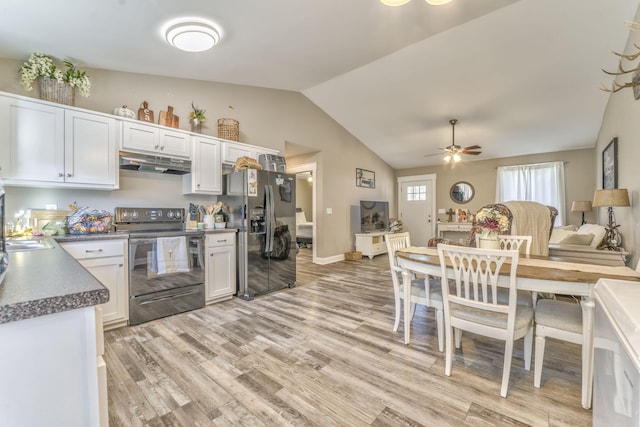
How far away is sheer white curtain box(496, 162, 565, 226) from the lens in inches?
231

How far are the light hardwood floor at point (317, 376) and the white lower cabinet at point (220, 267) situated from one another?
0.43 m

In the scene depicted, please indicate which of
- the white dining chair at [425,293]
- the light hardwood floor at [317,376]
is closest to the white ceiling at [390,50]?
the white dining chair at [425,293]

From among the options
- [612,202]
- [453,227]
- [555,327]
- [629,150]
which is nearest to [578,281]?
[555,327]

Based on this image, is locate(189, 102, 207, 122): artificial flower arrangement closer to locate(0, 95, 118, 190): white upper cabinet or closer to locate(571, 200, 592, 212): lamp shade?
locate(0, 95, 118, 190): white upper cabinet

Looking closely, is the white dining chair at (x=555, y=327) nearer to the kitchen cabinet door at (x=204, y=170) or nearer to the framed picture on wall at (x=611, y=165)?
the framed picture on wall at (x=611, y=165)

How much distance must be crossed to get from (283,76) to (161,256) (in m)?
2.89

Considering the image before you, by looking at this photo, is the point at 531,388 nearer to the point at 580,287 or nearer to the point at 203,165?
the point at 580,287

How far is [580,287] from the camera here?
1.60m

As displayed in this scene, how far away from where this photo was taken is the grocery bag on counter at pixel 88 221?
255cm

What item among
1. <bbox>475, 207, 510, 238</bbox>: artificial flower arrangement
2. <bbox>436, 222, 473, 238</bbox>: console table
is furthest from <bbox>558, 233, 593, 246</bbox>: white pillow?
<bbox>436, 222, 473, 238</bbox>: console table

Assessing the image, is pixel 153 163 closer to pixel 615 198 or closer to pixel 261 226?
pixel 261 226

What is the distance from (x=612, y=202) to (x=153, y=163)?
16.2 ft

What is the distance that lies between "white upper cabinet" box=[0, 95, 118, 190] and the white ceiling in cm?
58

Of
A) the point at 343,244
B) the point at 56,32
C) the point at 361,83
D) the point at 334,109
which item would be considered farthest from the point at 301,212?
the point at 56,32
